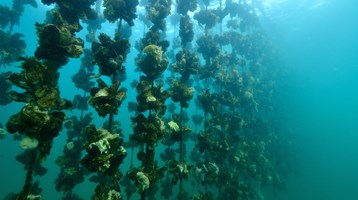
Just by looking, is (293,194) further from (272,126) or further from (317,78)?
(317,78)

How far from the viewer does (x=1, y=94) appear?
1152 centimetres

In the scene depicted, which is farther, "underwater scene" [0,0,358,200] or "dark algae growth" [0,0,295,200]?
"underwater scene" [0,0,358,200]

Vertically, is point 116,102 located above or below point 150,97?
below

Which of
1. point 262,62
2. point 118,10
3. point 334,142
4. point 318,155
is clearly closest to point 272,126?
point 262,62

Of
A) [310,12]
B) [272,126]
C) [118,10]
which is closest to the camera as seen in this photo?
[118,10]

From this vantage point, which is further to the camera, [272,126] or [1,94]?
[272,126]

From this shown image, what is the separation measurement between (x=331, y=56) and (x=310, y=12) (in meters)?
29.5

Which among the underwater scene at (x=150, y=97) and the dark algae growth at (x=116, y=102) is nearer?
the dark algae growth at (x=116, y=102)

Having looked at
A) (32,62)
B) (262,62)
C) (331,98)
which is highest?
(331,98)

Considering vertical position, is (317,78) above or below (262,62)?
above

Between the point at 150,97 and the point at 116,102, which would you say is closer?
the point at 116,102

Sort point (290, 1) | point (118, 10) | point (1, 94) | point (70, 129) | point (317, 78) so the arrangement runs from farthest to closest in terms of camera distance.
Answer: point (317, 78), point (290, 1), point (70, 129), point (1, 94), point (118, 10)

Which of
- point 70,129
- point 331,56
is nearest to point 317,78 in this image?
point 331,56

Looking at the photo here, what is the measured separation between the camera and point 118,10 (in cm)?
902
